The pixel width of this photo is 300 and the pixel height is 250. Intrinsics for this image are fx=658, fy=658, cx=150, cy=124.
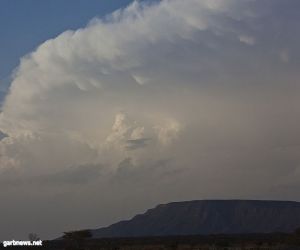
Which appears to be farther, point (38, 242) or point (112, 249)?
point (38, 242)

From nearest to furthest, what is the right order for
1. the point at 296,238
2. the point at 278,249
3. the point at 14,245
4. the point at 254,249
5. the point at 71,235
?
the point at 278,249
the point at 254,249
the point at 296,238
the point at 71,235
the point at 14,245

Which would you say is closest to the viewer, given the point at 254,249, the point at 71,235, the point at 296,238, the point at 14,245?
the point at 254,249

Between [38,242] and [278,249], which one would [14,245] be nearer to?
Result: [38,242]

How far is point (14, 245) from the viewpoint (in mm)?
148125

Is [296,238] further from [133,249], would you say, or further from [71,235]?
[71,235]

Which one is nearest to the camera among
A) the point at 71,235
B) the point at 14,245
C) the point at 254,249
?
the point at 254,249

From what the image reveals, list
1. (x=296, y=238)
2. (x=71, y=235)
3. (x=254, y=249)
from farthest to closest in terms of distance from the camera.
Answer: (x=71, y=235) → (x=296, y=238) → (x=254, y=249)

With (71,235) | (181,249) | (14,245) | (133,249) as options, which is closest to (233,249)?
(181,249)

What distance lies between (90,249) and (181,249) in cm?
1611

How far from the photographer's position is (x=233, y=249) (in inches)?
4277

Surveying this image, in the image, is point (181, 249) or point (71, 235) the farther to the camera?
point (71, 235)

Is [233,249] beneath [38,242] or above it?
beneath

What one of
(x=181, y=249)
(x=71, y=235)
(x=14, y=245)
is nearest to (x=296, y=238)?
(x=181, y=249)

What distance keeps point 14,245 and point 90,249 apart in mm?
37910
